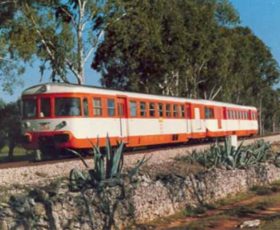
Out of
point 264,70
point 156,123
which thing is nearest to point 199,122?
point 156,123

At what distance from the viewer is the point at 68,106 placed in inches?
907

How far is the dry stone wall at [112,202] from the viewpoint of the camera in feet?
35.1

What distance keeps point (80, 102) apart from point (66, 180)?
30.4ft

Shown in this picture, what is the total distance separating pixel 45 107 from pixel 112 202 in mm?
11331

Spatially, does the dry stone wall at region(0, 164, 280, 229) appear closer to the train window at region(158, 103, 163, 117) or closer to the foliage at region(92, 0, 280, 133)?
the train window at region(158, 103, 163, 117)

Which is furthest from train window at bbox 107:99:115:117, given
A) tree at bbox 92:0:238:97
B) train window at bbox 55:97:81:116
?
tree at bbox 92:0:238:97

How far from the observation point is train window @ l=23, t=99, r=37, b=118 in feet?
78.5

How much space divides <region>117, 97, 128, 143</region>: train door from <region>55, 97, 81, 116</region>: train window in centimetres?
231

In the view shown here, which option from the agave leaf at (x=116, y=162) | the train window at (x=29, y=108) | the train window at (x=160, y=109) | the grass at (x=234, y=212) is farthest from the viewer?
the train window at (x=160, y=109)

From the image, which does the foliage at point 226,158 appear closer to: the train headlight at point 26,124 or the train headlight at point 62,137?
the train headlight at point 62,137

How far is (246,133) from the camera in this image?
47.1m

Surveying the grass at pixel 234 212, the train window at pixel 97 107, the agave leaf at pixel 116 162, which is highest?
the train window at pixel 97 107

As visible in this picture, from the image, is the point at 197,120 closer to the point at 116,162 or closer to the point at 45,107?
the point at 45,107

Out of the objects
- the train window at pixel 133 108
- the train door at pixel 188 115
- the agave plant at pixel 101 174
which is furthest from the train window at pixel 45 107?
the train door at pixel 188 115
